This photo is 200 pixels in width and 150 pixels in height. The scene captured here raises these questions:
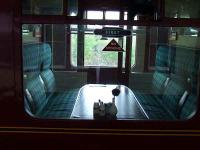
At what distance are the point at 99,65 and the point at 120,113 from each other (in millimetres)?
380

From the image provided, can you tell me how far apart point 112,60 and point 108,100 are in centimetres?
30

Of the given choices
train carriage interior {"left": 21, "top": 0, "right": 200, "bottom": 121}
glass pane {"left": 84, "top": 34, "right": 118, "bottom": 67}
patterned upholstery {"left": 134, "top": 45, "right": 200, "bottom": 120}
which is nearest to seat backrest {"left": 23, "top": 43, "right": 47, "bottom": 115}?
train carriage interior {"left": 21, "top": 0, "right": 200, "bottom": 121}

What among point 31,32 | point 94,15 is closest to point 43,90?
point 31,32

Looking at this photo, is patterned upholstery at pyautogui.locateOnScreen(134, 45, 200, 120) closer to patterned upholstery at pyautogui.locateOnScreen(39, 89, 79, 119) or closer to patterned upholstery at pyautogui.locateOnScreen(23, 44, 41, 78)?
patterned upholstery at pyautogui.locateOnScreen(39, 89, 79, 119)

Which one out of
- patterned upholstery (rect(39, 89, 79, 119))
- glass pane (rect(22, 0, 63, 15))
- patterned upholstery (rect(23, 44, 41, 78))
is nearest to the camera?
glass pane (rect(22, 0, 63, 15))

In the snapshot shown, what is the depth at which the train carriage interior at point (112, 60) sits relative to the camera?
85.3 inches

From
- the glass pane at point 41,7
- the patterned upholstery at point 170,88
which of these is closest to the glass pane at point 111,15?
the glass pane at point 41,7

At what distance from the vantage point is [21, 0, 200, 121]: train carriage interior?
2.17 meters

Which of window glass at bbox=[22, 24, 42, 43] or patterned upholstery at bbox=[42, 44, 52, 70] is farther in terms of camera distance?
patterned upholstery at bbox=[42, 44, 52, 70]

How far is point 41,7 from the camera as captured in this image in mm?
2164

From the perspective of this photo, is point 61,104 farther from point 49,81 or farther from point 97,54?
point 97,54

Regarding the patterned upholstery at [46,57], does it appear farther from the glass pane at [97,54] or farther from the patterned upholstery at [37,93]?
the glass pane at [97,54]

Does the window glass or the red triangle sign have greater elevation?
the window glass

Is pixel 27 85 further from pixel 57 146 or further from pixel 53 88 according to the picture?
pixel 57 146
